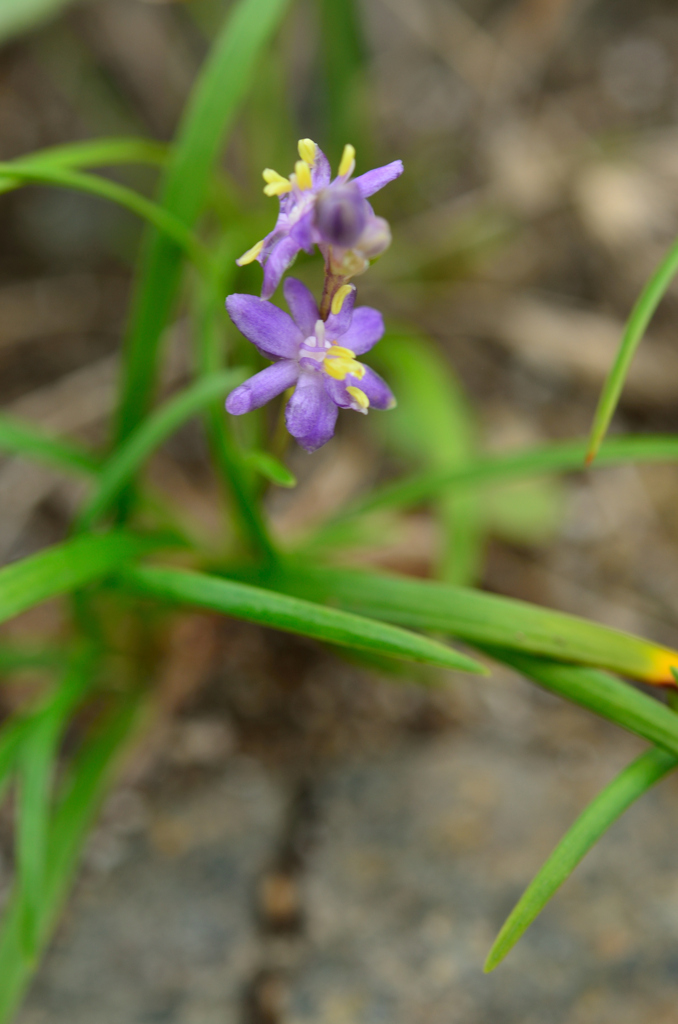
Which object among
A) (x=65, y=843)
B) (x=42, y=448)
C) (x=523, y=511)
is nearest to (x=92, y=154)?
(x=42, y=448)

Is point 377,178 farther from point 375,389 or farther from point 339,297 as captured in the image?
point 375,389

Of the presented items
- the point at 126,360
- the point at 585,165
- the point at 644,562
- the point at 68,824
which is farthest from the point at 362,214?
the point at 585,165

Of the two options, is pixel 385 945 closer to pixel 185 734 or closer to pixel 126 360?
pixel 185 734

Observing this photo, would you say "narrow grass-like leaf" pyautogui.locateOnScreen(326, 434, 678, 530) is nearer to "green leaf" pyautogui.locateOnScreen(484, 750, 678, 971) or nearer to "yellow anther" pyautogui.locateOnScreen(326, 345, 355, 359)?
"green leaf" pyautogui.locateOnScreen(484, 750, 678, 971)

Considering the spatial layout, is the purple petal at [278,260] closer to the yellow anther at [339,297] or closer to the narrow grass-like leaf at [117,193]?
the yellow anther at [339,297]

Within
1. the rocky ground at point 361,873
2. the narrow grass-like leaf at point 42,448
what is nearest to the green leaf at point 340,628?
the narrow grass-like leaf at point 42,448
